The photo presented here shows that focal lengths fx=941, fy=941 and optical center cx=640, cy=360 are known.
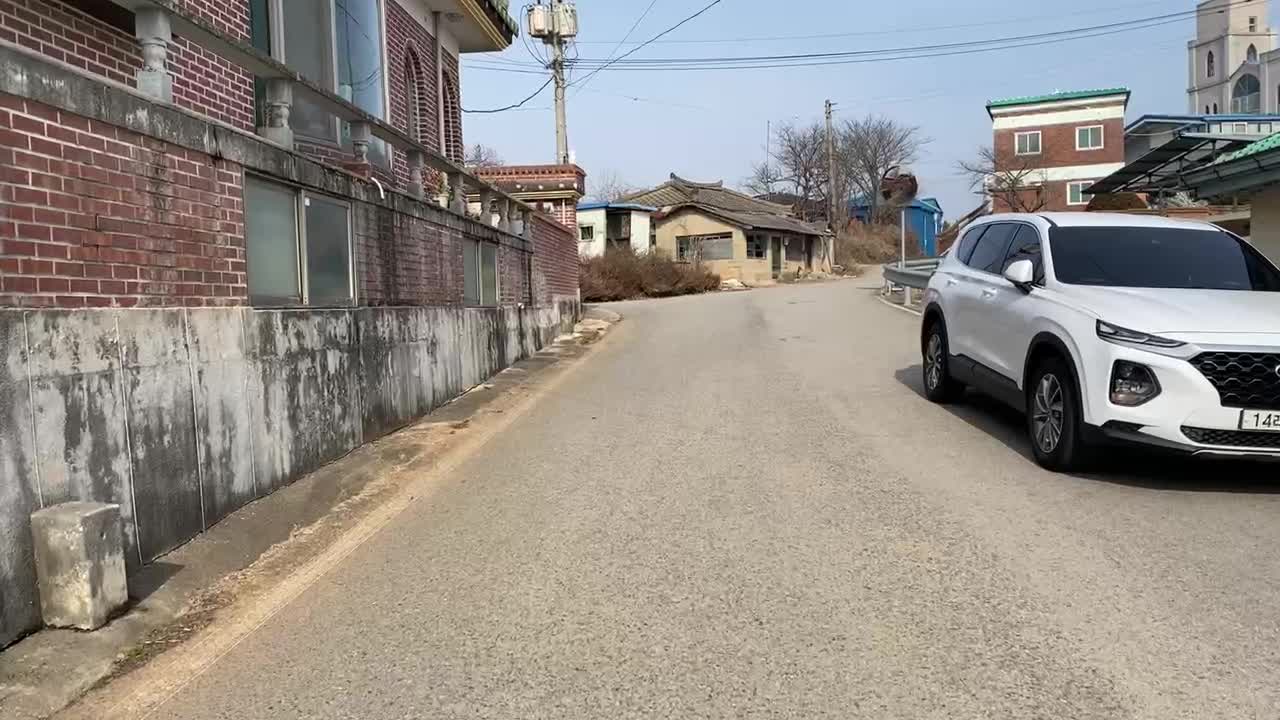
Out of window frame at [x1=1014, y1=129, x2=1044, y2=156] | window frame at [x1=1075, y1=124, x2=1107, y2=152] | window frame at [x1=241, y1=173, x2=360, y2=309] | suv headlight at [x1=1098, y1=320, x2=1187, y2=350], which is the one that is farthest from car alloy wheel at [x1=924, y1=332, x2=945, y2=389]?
window frame at [x1=1075, y1=124, x2=1107, y2=152]

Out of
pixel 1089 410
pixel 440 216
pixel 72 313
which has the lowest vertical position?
pixel 1089 410

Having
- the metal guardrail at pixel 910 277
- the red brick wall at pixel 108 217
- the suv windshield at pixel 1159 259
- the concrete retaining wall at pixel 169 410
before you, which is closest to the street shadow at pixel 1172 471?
the suv windshield at pixel 1159 259

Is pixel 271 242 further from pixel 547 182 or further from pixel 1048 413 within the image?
pixel 547 182

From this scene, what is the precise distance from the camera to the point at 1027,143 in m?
51.2

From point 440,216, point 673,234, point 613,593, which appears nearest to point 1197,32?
point 673,234

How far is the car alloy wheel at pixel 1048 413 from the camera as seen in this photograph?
21.5ft

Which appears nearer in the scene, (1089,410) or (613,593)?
(613,593)

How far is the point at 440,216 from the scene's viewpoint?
Answer: 10.3 m

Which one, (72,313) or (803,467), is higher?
(72,313)

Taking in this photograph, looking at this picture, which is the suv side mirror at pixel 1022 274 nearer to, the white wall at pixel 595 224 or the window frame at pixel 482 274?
the window frame at pixel 482 274

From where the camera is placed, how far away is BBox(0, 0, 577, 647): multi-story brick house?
3.94 metres

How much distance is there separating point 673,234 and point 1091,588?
4860 centimetres

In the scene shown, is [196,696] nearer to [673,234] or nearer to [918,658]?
[918,658]

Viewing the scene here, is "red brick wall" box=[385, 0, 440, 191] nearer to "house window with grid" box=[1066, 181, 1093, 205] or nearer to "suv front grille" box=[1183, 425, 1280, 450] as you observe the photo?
"suv front grille" box=[1183, 425, 1280, 450]
